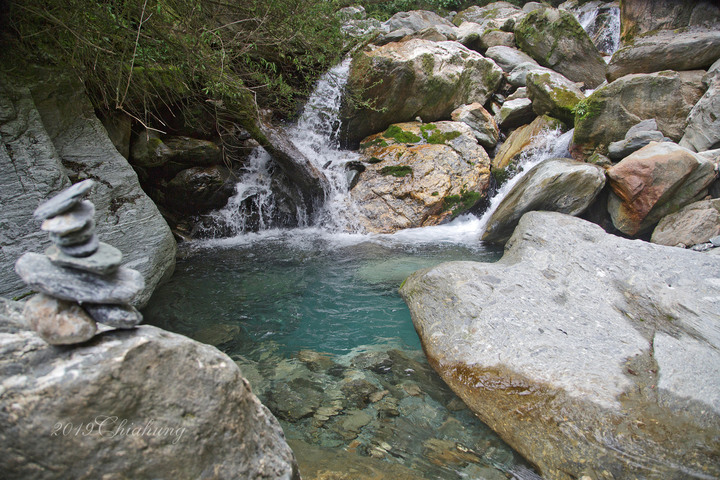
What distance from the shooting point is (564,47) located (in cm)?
1159

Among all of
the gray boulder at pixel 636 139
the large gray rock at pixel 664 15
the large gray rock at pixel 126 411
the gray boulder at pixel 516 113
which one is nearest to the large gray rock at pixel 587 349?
the large gray rock at pixel 126 411

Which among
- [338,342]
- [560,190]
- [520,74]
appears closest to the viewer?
[338,342]

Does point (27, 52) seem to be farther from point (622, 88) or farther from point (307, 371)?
point (622, 88)

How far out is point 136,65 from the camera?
500 centimetres

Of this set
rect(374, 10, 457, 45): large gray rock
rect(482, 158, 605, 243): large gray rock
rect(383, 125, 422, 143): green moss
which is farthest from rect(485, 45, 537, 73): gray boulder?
rect(482, 158, 605, 243): large gray rock

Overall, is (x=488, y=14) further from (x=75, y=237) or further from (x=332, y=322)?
(x=75, y=237)

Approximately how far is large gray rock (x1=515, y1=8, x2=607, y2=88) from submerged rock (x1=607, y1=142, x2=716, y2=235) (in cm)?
608

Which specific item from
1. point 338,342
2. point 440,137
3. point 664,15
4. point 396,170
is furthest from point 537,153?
point 338,342

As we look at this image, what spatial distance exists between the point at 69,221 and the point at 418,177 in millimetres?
7521

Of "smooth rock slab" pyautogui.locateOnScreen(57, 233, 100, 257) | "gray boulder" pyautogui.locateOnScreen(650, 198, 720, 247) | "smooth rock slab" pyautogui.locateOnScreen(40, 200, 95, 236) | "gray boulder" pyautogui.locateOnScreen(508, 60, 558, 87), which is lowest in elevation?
"gray boulder" pyautogui.locateOnScreen(650, 198, 720, 247)

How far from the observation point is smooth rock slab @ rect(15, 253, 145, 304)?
154cm

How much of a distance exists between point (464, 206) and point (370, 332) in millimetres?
4917

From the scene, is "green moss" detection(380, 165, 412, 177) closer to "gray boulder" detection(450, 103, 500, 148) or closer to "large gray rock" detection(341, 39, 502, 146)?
"large gray rock" detection(341, 39, 502, 146)

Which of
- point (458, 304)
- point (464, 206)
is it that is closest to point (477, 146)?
point (464, 206)
